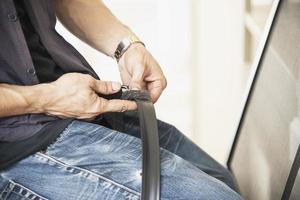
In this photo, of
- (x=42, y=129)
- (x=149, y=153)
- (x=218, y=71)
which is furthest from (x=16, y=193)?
(x=218, y=71)

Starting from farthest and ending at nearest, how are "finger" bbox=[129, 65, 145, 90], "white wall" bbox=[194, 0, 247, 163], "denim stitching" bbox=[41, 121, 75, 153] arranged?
"white wall" bbox=[194, 0, 247, 163], "finger" bbox=[129, 65, 145, 90], "denim stitching" bbox=[41, 121, 75, 153]

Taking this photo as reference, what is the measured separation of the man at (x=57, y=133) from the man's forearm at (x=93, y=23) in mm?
141

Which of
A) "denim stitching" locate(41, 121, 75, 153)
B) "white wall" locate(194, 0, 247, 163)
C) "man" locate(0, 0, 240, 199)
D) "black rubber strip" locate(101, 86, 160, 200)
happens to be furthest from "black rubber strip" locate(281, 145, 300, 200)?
"white wall" locate(194, 0, 247, 163)

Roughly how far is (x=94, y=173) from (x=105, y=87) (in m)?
0.15

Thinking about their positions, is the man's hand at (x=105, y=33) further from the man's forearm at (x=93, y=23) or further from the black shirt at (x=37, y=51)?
the black shirt at (x=37, y=51)

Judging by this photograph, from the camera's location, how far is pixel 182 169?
0.70 m

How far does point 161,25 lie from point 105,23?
661 millimetres

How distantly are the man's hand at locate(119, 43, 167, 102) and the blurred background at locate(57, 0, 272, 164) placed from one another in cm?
57

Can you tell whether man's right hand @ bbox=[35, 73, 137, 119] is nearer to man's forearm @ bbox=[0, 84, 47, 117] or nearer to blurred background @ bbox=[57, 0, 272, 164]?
man's forearm @ bbox=[0, 84, 47, 117]

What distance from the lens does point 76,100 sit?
714 mm

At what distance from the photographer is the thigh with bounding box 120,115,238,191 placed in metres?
0.88

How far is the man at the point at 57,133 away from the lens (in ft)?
2.16

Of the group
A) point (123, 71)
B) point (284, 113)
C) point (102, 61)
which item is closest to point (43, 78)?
point (123, 71)

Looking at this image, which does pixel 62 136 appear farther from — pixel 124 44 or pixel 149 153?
pixel 124 44
